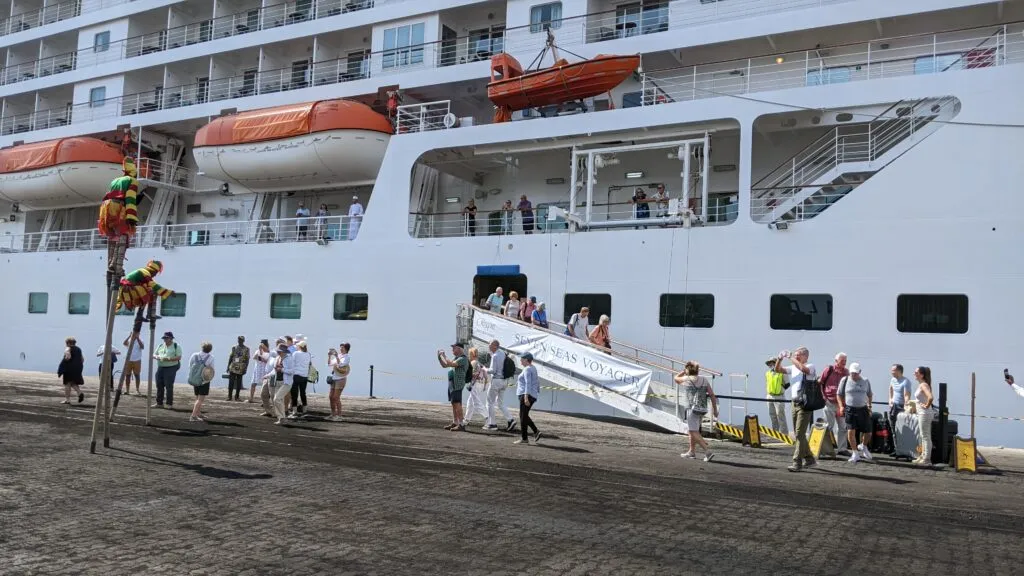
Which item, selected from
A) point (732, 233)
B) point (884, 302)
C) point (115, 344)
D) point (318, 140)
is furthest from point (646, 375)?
point (115, 344)

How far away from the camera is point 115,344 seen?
23.4 m

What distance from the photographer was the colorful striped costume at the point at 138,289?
10500 millimetres

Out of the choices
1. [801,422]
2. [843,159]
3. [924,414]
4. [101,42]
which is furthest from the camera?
[101,42]

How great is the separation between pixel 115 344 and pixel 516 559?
21767 millimetres

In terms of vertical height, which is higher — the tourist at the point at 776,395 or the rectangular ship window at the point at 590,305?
the rectangular ship window at the point at 590,305

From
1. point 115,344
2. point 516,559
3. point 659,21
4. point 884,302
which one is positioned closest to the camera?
point 516,559

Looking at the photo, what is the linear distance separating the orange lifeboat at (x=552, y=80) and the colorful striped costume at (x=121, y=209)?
30.5 feet

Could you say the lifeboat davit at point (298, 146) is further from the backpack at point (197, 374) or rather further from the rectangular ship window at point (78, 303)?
the backpack at point (197, 374)

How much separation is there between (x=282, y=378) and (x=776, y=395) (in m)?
8.46

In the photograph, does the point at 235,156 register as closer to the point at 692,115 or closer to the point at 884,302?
the point at 692,115

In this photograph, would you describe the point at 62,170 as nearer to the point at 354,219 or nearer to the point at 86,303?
the point at 86,303

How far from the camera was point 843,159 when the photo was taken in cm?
1483

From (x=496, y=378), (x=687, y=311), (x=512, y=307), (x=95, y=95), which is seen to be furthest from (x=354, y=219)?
(x=95, y=95)

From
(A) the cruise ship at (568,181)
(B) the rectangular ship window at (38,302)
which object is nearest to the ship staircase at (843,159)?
(A) the cruise ship at (568,181)
